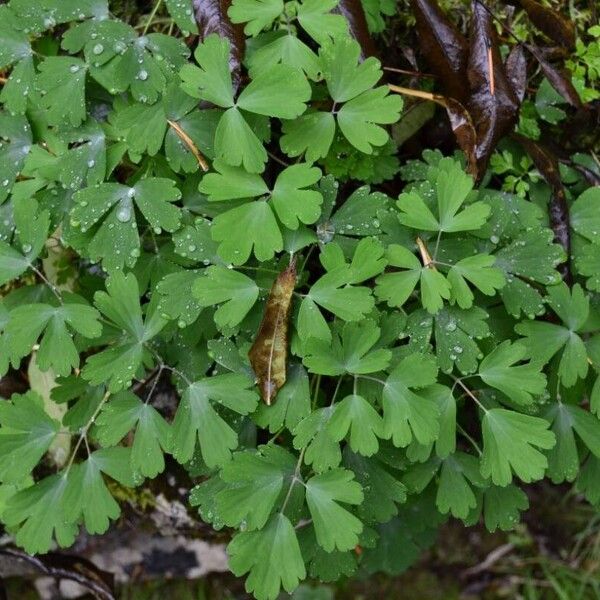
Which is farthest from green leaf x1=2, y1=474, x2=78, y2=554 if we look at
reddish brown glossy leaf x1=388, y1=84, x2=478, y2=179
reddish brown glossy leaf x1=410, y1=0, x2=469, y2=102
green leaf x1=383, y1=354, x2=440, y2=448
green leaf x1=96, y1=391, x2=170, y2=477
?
reddish brown glossy leaf x1=410, y1=0, x2=469, y2=102

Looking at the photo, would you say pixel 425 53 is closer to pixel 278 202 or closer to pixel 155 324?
pixel 278 202

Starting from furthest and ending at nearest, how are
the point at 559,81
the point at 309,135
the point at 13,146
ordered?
the point at 559,81 → the point at 13,146 → the point at 309,135

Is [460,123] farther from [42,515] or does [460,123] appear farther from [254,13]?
[42,515]

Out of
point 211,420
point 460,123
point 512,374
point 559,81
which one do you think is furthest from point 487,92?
point 211,420

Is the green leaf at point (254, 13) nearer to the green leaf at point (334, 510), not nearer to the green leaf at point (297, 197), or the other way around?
the green leaf at point (297, 197)

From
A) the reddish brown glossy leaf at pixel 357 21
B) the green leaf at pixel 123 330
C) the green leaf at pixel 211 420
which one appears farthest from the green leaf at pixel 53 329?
the reddish brown glossy leaf at pixel 357 21
